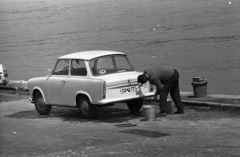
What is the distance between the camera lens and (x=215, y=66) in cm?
3806

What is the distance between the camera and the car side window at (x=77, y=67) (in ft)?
49.8

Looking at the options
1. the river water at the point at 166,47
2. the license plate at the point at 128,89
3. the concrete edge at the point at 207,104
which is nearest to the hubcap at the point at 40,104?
the license plate at the point at 128,89

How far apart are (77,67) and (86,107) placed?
3.91 feet

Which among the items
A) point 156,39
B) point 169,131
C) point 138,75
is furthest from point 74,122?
point 156,39

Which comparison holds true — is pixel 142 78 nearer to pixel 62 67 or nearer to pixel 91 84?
pixel 91 84

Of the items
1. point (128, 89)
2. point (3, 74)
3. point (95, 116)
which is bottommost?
point (95, 116)

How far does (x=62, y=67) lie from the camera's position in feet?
51.6

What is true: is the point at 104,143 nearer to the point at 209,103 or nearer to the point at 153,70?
the point at 153,70

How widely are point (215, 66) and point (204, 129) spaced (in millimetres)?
26010

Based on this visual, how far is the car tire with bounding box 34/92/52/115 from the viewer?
16406 mm

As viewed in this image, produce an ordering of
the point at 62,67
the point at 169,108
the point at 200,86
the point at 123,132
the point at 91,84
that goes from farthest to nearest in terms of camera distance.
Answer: the point at 200,86 → the point at 62,67 → the point at 169,108 → the point at 91,84 → the point at 123,132

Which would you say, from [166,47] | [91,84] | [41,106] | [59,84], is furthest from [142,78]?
[166,47]

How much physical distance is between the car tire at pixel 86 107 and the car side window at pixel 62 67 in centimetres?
100

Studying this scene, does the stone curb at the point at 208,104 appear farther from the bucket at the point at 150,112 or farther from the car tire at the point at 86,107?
the car tire at the point at 86,107
